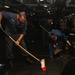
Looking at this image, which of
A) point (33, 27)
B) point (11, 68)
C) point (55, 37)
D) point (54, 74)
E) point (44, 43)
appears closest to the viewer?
point (54, 74)

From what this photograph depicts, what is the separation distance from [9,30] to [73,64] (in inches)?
209

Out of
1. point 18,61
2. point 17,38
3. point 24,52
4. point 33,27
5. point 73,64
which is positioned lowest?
point 33,27

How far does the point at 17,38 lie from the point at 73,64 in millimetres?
5288

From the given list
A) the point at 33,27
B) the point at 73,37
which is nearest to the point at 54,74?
the point at 73,37

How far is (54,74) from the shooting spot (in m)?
6.66

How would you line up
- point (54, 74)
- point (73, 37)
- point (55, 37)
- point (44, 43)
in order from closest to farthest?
1. point (54, 74)
2. point (55, 37)
3. point (73, 37)
4. point (44, 43)

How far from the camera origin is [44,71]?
276 inches

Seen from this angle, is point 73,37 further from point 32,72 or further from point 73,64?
point 73,64

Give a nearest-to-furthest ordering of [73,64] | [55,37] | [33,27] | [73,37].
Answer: [73,64]
[55,37]
[73,37]
[33,27]

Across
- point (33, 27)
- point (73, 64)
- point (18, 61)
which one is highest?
point (73, 64)

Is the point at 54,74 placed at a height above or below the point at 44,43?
above

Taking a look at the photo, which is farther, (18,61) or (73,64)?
(18,61)

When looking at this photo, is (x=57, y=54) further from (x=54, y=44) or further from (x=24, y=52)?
(x=24, y=52)

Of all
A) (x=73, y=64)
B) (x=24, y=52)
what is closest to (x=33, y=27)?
(x=24, y=52)
